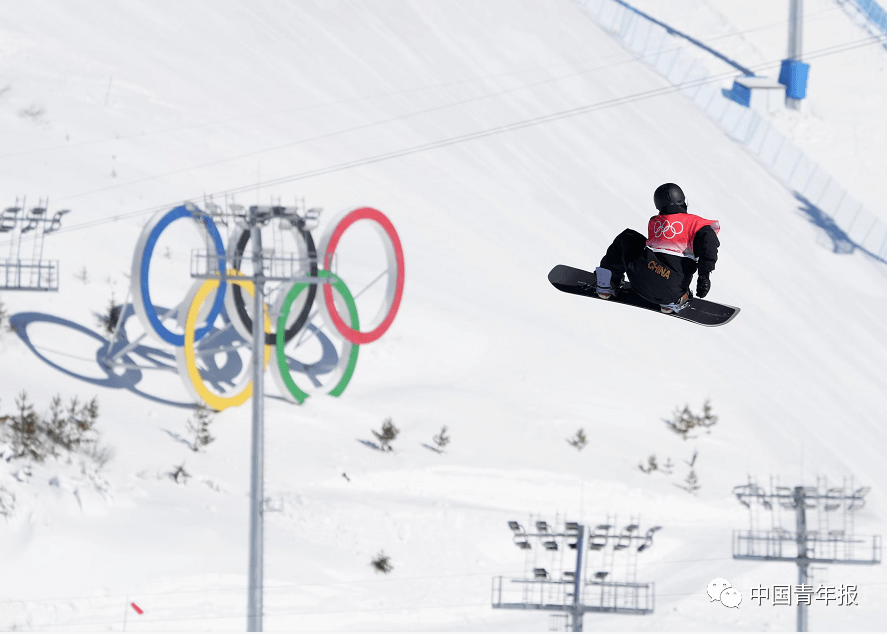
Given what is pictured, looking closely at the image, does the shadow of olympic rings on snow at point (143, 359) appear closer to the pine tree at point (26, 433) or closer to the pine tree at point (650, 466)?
the pine tree at point (26, 433)

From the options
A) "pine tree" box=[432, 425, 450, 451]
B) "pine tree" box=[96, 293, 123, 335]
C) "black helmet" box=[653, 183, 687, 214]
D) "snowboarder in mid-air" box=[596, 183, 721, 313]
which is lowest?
"pine tree" box=[432, 425, 450, 451]

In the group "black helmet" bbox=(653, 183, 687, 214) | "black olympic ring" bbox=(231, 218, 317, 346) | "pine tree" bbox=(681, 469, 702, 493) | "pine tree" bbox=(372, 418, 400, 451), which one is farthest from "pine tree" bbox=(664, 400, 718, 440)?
"black helmet" bbox=(653, 183, 687, 214)

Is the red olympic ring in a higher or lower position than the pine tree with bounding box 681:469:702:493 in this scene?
higher

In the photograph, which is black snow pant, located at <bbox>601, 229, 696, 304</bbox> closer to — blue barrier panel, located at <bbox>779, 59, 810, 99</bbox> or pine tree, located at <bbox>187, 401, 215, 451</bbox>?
pine tree, located at <bbox>187, 401, 215, 451</bbox>

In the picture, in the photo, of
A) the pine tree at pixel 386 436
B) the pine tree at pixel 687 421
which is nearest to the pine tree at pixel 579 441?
the pine tree at pixel 687 421

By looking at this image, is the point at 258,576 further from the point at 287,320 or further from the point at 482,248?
the point at 482,248

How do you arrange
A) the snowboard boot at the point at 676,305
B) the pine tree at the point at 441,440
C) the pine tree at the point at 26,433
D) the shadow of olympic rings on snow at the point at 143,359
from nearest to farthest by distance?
the snowboard boot at the point at 676,305
the pine tree at the point at 26,433
the pine tree at the point at 441,440
the shadow of olympic rings on snow at the point at 143,359

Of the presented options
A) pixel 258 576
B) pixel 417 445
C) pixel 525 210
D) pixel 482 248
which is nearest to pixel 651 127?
Result: pixel 525 210
